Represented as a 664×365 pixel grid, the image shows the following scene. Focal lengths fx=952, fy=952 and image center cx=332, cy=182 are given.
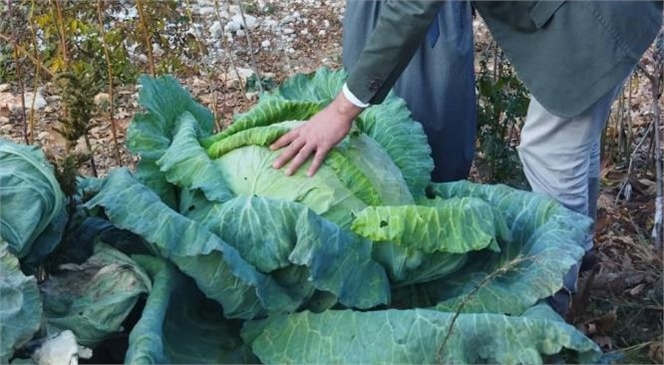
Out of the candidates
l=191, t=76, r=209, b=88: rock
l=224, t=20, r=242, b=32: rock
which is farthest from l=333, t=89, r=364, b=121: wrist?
l=224, t=20, r=242, b=32: rock

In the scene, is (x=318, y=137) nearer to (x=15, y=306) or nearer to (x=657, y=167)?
(x=15, y=306)

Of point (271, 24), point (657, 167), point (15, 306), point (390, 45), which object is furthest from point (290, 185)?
point (271, 24)

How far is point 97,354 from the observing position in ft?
7.63

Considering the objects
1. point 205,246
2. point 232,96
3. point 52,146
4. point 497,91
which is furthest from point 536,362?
point 232,96

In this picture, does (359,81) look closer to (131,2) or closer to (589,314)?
(589,314)

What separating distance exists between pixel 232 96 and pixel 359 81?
237cm

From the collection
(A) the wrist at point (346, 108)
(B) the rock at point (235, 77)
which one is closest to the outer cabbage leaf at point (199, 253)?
(A) the wrist at point (346, 108)

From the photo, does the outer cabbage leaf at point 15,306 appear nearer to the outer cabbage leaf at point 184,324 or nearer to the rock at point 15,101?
the outer cabbage leaf at point 184,324

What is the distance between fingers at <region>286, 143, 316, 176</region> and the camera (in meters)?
2.45

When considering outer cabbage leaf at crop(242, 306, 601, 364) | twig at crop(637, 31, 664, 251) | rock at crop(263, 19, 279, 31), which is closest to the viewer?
outer cabbage leaf at crop(242, 306, 601, 364)

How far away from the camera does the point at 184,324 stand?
7.79 ft

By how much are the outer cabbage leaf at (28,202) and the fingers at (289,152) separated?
0.55m

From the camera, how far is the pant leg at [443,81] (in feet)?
9.96

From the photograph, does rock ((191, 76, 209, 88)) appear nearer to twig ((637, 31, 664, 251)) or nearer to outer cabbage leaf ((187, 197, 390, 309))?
twig ((637, 31, 664, 251))
